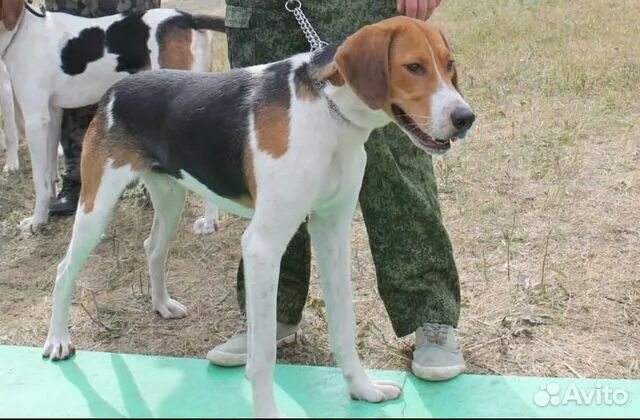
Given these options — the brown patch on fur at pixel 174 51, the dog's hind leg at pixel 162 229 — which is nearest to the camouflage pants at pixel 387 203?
the dog's hind leg at pixel 162 229

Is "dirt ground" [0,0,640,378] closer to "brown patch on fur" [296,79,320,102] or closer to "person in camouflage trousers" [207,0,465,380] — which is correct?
"person in camouflage trousers" [207,0,465,380]

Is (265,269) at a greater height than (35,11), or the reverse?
(35,11)

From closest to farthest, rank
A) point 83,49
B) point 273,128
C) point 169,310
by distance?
point 273,128
point 169,310
point 83,49

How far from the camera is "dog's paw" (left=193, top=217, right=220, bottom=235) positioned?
530 cm

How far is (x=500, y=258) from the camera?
4.51 metres

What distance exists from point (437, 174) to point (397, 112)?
3.30 m

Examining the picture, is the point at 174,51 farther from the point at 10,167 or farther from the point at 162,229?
the point at 10,167

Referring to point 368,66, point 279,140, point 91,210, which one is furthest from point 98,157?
point 368,66

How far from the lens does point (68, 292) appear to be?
3.48 metres

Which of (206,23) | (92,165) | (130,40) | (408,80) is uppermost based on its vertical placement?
(408,80)

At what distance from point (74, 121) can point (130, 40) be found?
0.91 metres

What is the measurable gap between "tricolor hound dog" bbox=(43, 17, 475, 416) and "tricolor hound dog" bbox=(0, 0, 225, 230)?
81.5 inches

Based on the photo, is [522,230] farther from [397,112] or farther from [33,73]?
[33,73]

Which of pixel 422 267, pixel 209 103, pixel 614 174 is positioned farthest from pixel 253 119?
pixel 614 174
